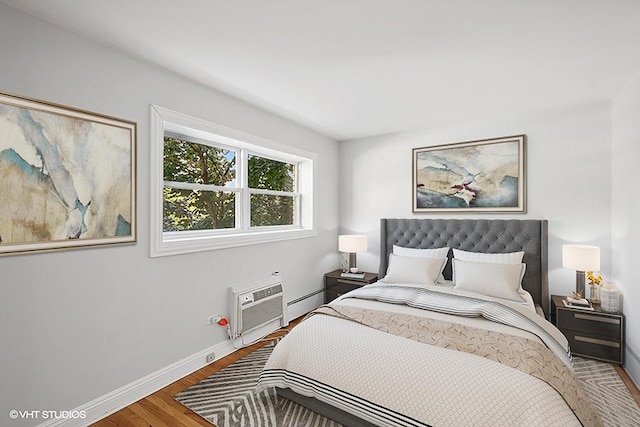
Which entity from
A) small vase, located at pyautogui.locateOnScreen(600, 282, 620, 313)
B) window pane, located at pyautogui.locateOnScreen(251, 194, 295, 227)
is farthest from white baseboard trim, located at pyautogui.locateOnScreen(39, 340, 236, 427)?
small vase, located at pyautogui.locateOnScreen(600, 282, 620, 313)

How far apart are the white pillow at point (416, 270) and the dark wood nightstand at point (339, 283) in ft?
1.75

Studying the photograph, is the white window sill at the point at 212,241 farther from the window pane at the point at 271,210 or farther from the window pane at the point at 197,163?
the window pane at the point at 197,163

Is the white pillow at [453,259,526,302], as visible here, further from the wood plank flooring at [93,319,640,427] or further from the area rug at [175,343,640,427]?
the wood plank flooring at [93,319,640,427]

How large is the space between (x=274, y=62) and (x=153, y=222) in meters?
1.50

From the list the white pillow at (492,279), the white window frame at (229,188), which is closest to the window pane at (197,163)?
the white window frame at (229,188)

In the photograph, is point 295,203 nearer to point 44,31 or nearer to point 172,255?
point 172,255

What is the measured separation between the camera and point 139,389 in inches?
86.8

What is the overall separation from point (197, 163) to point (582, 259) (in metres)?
3.72

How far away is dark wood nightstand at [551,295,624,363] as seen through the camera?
2.67 metres

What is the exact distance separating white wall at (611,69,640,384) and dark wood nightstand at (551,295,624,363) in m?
0.07

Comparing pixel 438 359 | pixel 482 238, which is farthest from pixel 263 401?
pixel 482 238

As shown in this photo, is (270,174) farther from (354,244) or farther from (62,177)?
(62,177)

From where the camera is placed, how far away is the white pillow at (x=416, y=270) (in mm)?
3277

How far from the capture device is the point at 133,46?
206 centimetres
